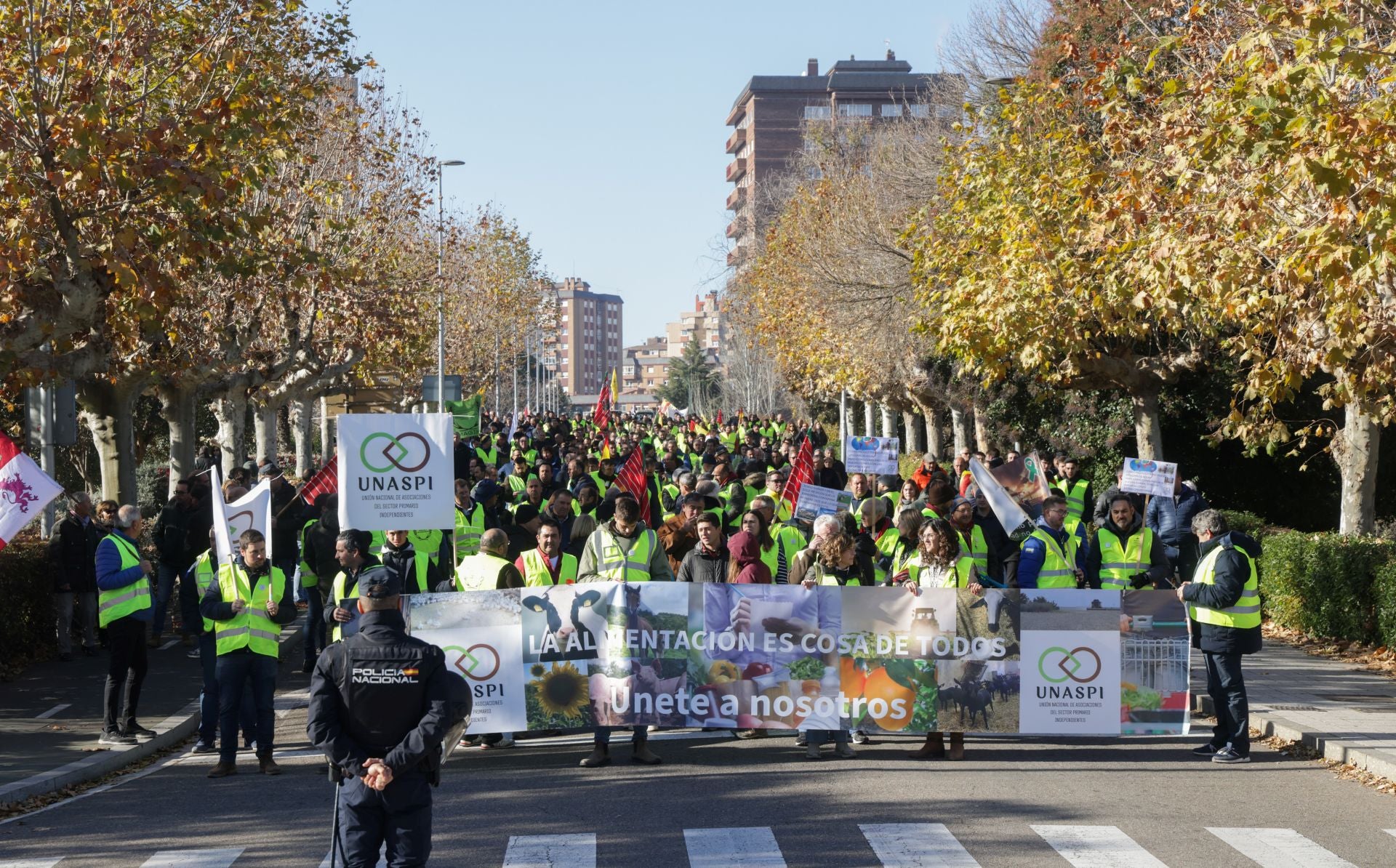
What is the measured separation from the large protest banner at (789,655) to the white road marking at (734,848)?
217cm

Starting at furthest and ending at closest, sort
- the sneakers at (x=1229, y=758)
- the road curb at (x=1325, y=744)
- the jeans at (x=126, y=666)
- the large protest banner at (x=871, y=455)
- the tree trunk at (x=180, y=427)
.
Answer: the tree trunk at (x=180, y=427), the large protest banner at (x=871, y=455), the jeans at (x=126, y=666), the sneakers at (x=1229, y=758), the road curb at (x=1325, y=744)

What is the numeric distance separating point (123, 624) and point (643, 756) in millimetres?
3954

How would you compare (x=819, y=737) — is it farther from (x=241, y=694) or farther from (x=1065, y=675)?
(x=241, y=694)

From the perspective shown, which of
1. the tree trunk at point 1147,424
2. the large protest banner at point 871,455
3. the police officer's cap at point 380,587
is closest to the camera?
the police officer's cap at point 380,587

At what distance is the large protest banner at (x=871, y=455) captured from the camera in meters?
19.6

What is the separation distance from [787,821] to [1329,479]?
2570 cm

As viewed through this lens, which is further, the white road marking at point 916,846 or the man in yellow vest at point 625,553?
the man in yellow vest at point 625,553

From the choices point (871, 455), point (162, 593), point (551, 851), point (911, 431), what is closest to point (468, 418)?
point (871, 455)

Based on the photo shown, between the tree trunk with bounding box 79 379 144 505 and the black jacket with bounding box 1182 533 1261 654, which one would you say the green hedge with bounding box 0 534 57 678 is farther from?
the black jacket with bounding box 1182 533 1261 654

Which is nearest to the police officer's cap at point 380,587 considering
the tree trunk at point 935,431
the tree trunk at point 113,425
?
the tree trunk at point 113,425

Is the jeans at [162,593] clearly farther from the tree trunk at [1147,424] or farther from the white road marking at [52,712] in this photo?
the tree trunk at [1147,424]

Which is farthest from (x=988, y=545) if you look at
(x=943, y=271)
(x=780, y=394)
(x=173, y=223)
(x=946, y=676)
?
(x=780, y=394)

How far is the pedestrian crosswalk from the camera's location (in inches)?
308

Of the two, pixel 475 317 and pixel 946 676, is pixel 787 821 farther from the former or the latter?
pixel 475 317
